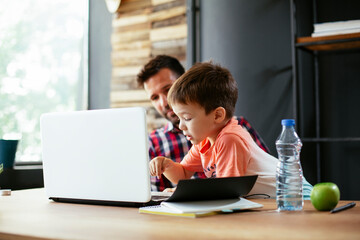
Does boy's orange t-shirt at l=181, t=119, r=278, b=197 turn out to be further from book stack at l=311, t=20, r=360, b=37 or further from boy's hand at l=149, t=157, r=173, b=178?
book stack at l=311, t=20, r=360, b=37

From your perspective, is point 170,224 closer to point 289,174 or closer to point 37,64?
point 289,174

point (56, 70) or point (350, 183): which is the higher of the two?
point (56, 70)

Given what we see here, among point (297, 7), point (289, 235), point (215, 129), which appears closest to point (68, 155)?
point (215, 129)

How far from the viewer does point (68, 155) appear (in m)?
1.32

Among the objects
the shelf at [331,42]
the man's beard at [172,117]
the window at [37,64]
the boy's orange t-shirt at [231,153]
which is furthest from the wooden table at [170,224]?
the window at [37,64]

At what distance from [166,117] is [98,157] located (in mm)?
1243

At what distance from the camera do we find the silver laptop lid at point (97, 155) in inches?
46.0

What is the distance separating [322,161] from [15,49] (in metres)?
2.22

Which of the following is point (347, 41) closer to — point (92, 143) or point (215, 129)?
point (215, 129)

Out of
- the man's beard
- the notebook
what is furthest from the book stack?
the notebook

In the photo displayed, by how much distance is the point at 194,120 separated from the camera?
152 cm

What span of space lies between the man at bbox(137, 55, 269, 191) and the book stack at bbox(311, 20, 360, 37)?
0.70m

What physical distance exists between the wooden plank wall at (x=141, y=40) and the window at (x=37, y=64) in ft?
1.00

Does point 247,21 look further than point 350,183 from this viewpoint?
Yes
